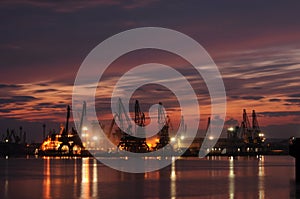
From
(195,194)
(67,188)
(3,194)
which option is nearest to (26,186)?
(67,188)

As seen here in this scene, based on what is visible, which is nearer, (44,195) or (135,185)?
(44,195)

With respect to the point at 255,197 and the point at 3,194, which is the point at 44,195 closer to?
the point at 3,194

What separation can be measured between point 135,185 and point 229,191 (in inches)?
402

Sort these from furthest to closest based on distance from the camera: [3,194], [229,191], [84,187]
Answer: [84,187] < [229,191] < [3,194]

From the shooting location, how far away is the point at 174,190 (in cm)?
4875

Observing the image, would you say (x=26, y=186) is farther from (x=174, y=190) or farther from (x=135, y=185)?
(x=174, y=190)

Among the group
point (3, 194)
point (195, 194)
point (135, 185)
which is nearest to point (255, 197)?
point (195, 194)

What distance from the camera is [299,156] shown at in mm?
51844

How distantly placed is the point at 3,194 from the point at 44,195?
11.4 ft

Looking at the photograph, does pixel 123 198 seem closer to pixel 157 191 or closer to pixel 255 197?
pixel 157 191

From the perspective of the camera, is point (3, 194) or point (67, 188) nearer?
point (3, 194)

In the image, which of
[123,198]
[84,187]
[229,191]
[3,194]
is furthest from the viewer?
[84,187]

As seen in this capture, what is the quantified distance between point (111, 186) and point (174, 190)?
6752 millimetres

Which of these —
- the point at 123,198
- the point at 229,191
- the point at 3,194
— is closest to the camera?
the point at 123,198
